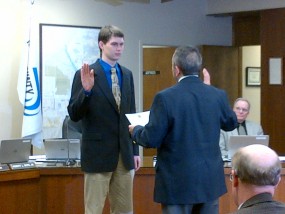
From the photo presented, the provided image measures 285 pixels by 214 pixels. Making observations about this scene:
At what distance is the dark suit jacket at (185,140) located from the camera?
10.2 ft

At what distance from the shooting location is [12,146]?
4.40 metres

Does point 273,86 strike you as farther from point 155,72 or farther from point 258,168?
point 258,168

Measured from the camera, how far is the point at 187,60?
3160 millimetres

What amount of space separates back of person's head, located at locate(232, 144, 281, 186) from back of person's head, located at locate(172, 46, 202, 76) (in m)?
1.22

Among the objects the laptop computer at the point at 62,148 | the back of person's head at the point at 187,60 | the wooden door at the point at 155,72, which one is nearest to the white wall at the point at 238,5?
the wooden door at the point at 155,72

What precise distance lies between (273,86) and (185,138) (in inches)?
200

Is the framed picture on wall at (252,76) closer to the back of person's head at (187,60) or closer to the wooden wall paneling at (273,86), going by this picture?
the wooden wall paneling at (273,86)

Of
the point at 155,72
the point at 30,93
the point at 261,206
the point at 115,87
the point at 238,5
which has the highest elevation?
the point at 238,5

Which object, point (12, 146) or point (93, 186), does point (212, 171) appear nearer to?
point (93, 186)

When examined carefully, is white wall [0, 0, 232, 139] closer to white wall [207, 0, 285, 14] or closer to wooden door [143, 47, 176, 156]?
white wall [207, 0, 285, 14]

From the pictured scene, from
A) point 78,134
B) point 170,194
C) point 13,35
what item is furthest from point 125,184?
point 13,35

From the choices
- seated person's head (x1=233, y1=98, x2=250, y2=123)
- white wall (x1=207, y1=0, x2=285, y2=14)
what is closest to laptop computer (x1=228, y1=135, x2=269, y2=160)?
seated person's head (x1=233, y1=98, x2=250, y2=123)

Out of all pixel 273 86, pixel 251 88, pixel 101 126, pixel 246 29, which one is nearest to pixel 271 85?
pixel 273 86

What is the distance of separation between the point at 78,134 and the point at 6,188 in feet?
2.99
